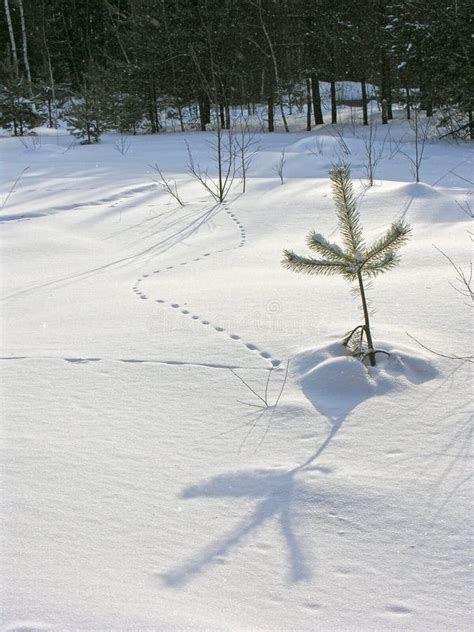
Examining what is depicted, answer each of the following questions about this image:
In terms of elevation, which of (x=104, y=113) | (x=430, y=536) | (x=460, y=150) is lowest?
(x=430, y=536)

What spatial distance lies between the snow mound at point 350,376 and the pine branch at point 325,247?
1.30 ft

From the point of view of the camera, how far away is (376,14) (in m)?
16.2

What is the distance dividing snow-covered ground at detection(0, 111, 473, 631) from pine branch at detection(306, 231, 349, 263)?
40 cm

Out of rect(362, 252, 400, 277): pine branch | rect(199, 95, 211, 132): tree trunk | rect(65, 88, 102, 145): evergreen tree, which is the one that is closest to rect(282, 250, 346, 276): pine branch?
rect(362, 252, 400, 277): pine branch

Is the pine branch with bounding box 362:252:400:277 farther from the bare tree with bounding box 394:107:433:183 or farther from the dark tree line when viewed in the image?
the dark tree line

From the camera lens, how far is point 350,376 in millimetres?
2363

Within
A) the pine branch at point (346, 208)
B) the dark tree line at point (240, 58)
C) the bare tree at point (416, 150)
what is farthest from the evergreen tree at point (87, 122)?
the pine branch at point (346, 208)

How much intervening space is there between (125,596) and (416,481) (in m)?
0.86

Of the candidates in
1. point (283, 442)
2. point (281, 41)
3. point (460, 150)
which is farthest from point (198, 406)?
point (281, 41)

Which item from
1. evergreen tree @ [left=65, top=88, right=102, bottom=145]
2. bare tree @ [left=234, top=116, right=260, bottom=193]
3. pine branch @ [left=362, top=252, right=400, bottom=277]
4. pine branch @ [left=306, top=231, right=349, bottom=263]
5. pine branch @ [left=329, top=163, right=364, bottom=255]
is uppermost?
evergreen tree @ [left=65, top=88, right=102, bottom=145]

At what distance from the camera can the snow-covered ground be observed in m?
1.32

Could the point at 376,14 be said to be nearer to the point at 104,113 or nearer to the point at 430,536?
the point at 104,113

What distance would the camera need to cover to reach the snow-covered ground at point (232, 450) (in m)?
1.32

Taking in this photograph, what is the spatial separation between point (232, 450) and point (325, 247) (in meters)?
0.89
